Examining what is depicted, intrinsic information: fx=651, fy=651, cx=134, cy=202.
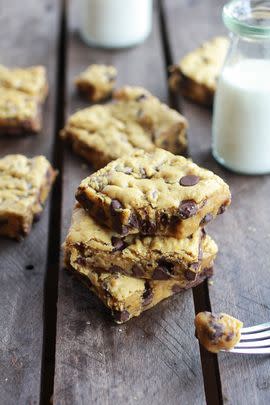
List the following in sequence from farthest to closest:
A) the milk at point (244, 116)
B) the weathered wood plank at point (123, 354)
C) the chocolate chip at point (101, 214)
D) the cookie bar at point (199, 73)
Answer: the cookie bar at point (199, 73)
the milk at point (244, 116)
the chocolate chip at point (101, 214)
the weathered wood plank at point (123, 354)

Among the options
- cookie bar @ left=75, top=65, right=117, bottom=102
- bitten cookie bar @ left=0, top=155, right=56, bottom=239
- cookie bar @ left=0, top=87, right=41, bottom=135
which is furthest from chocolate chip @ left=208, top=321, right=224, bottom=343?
cookie bar @ left=75, top=65, right=117, bottom=102

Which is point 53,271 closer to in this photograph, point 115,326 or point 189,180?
point 115,326

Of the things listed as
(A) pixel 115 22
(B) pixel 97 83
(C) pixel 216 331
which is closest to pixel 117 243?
(C) pixel 216 331

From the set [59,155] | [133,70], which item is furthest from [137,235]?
[133,70]

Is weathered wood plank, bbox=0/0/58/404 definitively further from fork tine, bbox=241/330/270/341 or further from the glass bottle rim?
the glass bottle rim

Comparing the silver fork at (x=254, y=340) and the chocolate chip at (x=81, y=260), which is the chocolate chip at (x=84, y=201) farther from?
the silver fork at (x=254, y=340)

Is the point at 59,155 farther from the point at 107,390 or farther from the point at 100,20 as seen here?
the point at 107,390

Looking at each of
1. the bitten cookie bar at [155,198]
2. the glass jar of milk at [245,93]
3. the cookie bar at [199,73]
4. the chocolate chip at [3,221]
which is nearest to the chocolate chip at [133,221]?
the bitten cookie bar at [155,198]
